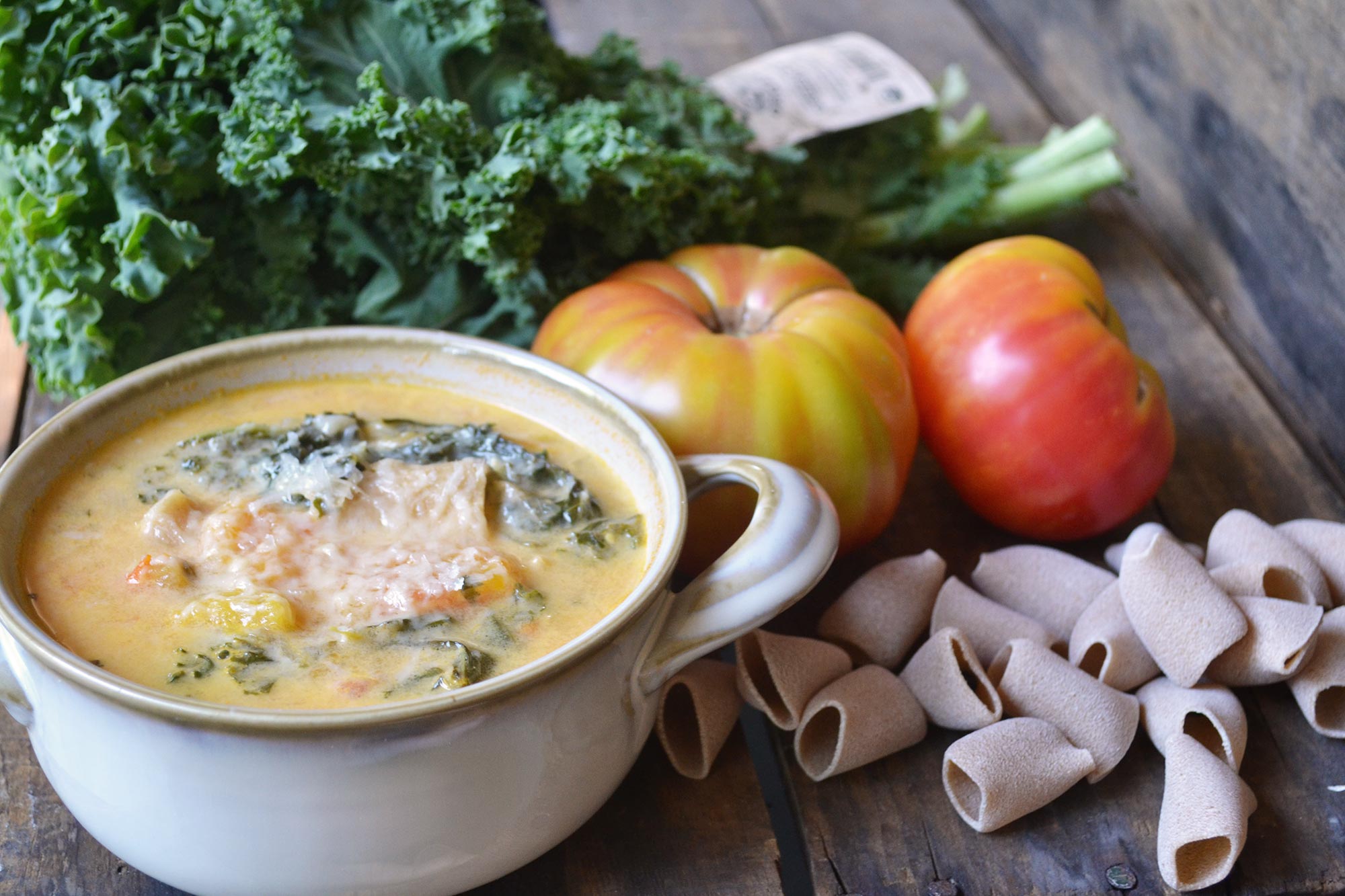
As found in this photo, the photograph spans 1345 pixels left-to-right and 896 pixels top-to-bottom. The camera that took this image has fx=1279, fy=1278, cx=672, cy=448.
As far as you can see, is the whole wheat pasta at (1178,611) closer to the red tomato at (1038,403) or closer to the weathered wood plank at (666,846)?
the red tomato at (1038,403)

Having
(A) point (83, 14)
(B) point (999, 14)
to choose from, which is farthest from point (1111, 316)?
(B) point (999, 14)

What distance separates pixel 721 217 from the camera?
1.98 m

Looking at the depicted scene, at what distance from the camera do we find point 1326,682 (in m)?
1.45

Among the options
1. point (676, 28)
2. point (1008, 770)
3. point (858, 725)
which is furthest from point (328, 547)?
point (676, 28)

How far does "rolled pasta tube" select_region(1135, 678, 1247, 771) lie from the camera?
4.55ft

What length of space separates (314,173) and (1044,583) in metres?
1.09

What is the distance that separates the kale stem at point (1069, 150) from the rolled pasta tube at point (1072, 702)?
1.36 metres

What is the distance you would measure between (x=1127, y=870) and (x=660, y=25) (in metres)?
2.38

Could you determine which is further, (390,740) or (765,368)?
(765,368)

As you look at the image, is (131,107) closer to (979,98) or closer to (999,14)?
(979,98)

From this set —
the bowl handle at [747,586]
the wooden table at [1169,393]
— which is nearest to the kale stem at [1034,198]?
the wooden table at [1169,393]

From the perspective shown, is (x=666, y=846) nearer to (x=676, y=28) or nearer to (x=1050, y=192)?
(x=1050, y=192)

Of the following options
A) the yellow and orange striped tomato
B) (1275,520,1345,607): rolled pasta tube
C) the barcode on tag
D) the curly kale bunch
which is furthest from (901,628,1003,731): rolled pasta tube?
the barcode on tag

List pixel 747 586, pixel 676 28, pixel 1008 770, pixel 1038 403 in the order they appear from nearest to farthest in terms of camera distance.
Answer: pixel 747 586 → pixel 1008 770 → pixel 1038 403 → pixel 676 28
